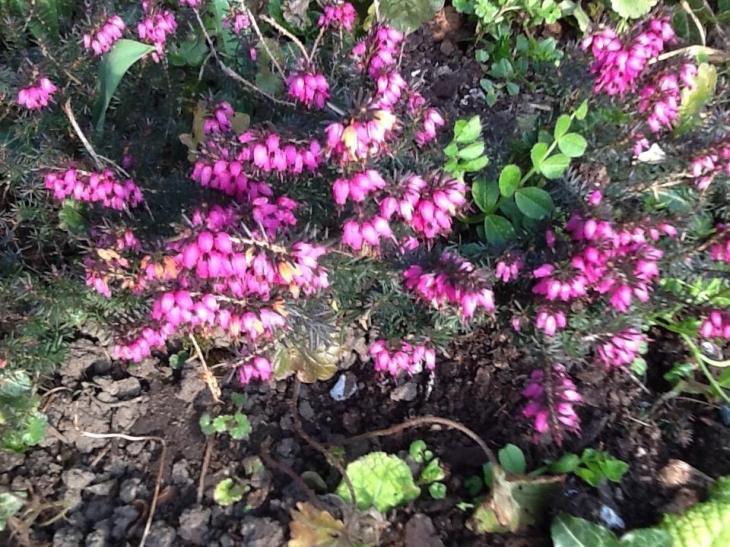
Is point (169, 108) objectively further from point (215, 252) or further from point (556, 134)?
point (556, 134)

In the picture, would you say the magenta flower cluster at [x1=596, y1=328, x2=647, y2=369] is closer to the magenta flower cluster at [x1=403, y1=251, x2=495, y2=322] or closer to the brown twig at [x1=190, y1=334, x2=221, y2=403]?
the magenta flower cluster at [x1=403, y1=251, x2=495, y2=322]

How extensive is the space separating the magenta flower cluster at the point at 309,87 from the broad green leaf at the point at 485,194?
625 mm

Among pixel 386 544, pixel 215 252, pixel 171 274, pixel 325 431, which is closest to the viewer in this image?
pixel 215 252

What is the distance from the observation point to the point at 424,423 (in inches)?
81.7

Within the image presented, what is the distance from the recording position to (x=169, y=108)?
2316mm

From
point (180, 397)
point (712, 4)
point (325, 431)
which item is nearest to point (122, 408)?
point (180, 397)

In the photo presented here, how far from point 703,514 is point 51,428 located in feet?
6.04

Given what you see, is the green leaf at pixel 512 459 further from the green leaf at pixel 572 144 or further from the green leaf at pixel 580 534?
the green leaf at pixel 572 144

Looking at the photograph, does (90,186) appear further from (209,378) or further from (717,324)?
(717,324)

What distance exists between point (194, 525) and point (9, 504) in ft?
1.72

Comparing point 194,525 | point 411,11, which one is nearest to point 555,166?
point 411,11

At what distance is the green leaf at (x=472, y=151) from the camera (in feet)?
6.38

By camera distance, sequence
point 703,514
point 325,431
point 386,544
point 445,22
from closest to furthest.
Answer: point 703,514 < point 386,544 < point 325,431 < point 445,22

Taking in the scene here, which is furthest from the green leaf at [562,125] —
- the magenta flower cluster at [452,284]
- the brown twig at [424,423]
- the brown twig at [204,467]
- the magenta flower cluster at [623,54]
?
the brown twig at [204,467]
